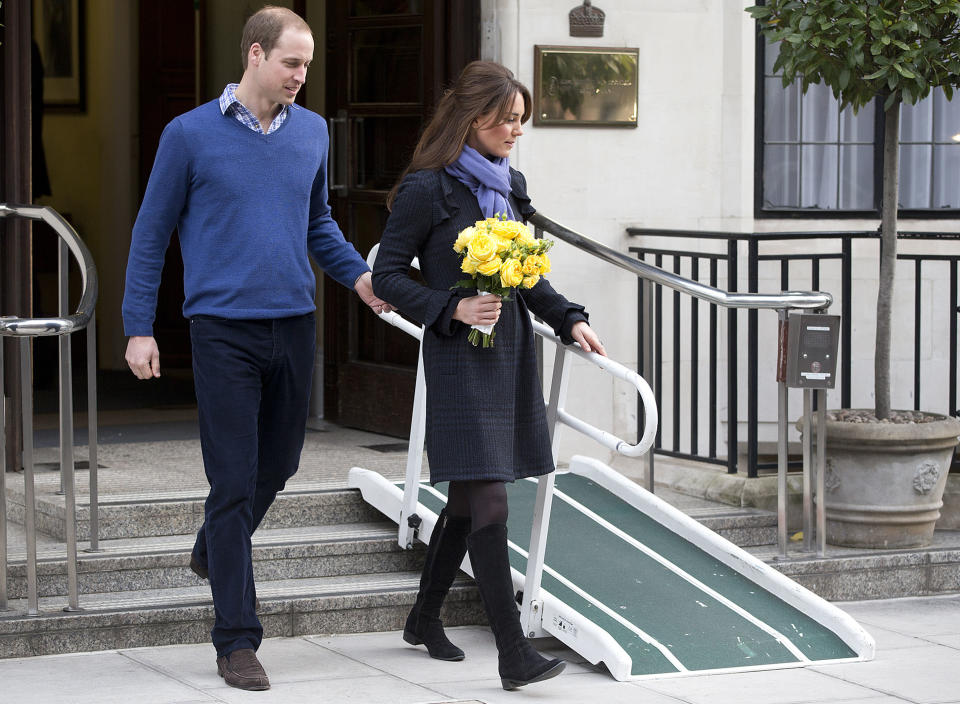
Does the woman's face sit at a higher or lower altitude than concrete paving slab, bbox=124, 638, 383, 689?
higher

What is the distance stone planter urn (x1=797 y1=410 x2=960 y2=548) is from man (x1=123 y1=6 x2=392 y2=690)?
2.39 meters

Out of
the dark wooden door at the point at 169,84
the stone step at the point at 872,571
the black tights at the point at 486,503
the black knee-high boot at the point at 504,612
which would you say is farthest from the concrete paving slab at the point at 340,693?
the dark wooden door at the point at 169,84

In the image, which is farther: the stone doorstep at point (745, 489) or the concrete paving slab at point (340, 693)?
the stone doorstep at point (745, 489)

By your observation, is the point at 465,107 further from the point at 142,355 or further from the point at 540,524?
the point at 540,524

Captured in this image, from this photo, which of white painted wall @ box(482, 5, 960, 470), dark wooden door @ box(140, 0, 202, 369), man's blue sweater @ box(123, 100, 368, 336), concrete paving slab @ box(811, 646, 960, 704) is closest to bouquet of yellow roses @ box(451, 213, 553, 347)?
man's blue sweater @ box(123, 100, 368, 336)

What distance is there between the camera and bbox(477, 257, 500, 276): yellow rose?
4.06 m

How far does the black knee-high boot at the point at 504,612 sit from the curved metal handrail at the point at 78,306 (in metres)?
1.29

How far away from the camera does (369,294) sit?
4.54 m

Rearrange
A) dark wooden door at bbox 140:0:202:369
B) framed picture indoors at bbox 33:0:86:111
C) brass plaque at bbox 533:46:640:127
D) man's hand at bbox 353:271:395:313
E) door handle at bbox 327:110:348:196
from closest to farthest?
man's hand at bbox 353:271:395:313
brass plaque at bbox 533:46:640:127
door handle at bbox 327:110:348:196
dark wooden door at bbox 140:0:202:369
framed picture indoors at bbox 33:0:86:111

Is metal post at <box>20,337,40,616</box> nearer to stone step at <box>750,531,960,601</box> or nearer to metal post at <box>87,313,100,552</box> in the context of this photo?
metal post at <box>87,313,100,552</box>

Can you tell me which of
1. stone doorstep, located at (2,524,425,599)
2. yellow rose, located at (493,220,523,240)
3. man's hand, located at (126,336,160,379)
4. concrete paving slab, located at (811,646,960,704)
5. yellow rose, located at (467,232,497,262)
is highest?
yellow rose, located at (493,220,523,240)

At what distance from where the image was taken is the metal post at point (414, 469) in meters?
5.26

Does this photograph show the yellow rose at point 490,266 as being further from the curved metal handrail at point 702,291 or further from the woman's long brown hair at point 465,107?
the curved metal handrail at point 702,291

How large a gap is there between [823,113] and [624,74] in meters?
1.37
